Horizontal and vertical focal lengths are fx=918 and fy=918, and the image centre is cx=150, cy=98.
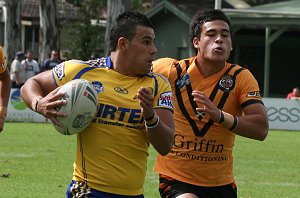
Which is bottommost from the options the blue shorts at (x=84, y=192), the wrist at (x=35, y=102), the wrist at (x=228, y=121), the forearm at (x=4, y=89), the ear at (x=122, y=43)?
the blue shorts at (x=84, y=192)

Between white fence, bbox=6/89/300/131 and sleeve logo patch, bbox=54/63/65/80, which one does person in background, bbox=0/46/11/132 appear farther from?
white fence, bbox=6/89/300/131

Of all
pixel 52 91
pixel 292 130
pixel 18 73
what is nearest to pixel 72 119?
pixel 52 91

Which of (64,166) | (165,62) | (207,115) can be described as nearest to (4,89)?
(165,62)

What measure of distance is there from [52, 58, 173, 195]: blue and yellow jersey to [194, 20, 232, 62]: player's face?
4.17 feet

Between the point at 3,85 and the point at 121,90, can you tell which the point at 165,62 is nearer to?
the point at 121,90

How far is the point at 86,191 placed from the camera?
5.86 m

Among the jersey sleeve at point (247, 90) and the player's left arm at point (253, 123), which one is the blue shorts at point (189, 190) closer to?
the player's left arm at point (253, 123)

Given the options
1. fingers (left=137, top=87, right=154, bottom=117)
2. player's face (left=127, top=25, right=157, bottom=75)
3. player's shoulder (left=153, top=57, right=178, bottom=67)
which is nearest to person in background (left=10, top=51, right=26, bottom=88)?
player's shoulder (left=153, top=57, right=178, bottom=67)

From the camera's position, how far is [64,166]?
14148 millimetres

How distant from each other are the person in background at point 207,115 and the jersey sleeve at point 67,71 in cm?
133

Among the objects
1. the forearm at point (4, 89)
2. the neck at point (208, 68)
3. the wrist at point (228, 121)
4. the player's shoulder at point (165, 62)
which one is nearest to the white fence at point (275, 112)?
the forearm at point (4, 89)

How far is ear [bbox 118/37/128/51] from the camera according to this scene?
19.4 ft

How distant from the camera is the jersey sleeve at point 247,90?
705 cm

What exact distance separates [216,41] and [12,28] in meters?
29.9
